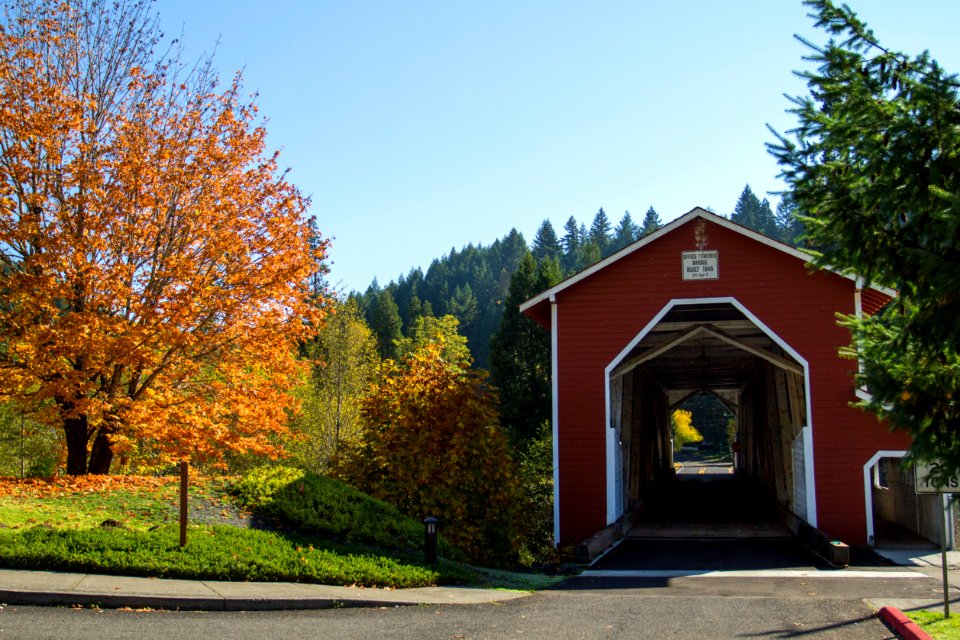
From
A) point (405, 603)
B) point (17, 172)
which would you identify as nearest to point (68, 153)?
point (17, 172)

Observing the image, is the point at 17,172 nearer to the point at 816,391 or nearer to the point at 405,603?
the point at 405,603

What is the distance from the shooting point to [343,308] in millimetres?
32844

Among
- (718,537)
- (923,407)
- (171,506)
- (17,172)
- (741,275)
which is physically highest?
(17,172)

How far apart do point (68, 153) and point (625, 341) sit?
1061 centimetres

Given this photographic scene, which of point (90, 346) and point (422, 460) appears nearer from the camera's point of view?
point (90, 346)

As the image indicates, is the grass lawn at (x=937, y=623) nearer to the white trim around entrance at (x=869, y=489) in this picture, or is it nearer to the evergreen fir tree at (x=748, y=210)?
the white trim around entrance at (x=869, y=489)

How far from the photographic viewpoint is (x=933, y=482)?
7.13 metres

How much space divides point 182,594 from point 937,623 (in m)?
7.34

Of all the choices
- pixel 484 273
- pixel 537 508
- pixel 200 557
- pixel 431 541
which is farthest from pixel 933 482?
pixel 484 273

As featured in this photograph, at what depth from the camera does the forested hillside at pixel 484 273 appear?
9069 centimetres

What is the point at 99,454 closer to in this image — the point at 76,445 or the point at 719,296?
the point at 76,445

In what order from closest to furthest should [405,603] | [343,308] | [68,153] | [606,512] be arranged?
1. [405,603]
2. [68,153]
3. [606,512]
4. [343,308]

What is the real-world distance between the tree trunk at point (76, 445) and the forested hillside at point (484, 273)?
5981 centimetres

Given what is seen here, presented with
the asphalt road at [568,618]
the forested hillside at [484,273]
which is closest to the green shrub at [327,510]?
the asphalt road at [568,618]
